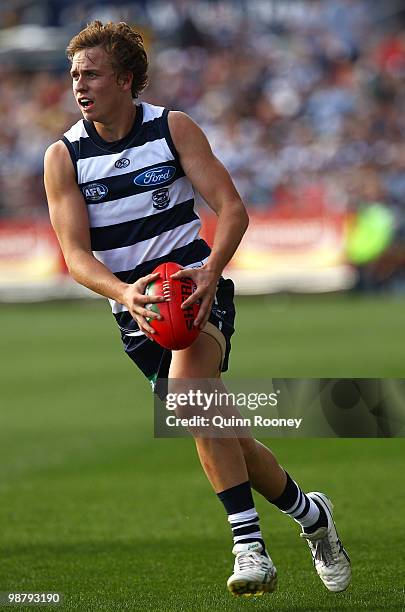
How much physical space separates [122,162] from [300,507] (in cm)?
171

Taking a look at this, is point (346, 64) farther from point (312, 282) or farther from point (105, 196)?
point (105, 196)

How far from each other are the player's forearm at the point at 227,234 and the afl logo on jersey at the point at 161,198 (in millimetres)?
266

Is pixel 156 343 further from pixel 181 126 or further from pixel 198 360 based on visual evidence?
pixel 181 126

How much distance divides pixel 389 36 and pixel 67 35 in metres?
9.50

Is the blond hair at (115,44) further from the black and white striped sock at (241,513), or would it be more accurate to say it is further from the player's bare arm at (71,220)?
the black and white striped sock at (241,513)

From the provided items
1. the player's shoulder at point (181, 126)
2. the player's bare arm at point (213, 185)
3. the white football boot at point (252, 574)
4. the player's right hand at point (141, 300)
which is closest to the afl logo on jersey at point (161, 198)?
the player's bare arm at point (213, 185)

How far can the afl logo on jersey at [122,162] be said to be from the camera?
5.64 metres

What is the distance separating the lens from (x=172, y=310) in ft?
17.1

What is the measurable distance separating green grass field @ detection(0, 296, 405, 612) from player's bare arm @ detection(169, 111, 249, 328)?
147 centimetres

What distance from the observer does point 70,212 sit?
221 inches

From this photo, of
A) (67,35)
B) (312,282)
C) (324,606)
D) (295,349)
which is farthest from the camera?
(67,35)

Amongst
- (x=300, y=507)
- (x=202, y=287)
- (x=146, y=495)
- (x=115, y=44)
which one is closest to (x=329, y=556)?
(x=300, y=507)

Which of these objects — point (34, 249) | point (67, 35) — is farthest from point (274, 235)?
point (67, 35)

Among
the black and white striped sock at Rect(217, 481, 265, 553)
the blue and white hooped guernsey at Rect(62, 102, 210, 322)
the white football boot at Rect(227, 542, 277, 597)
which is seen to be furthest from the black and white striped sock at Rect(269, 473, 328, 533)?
the blue and white hooped guernsey at Rect(62, 102, 210, 322)
